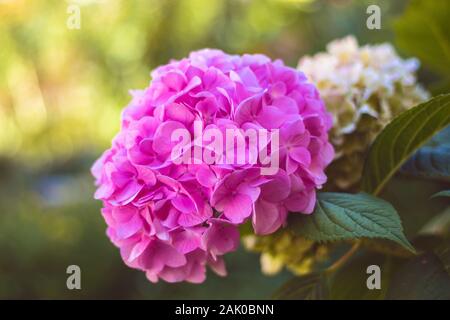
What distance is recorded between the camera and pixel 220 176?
47 cm

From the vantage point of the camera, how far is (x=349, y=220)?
48 cm

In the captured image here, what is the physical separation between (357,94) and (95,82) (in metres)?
4.33

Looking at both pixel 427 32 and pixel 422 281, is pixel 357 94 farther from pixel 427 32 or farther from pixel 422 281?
pixel 422 281

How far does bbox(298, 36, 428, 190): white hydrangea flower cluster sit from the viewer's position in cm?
62

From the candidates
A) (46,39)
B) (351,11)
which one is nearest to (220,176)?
(351,11)

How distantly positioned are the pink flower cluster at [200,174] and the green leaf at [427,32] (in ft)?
0.91

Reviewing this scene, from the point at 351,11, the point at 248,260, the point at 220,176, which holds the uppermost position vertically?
the point at 351,11

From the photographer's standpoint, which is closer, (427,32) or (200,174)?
(200,174)

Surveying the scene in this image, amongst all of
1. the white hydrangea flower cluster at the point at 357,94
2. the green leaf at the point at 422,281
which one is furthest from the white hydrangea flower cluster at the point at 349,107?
the green leaf at the point at 422,281
